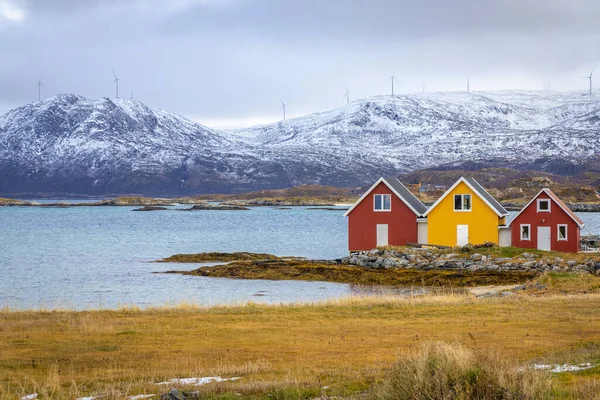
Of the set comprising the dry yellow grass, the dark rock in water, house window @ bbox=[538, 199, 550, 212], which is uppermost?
house window @ bbox=[538, 199, 550, 212]

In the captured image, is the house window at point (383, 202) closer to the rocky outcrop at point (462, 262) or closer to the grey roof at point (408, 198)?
the grey roof at point (408, 198)

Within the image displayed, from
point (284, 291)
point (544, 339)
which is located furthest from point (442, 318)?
point (284, 291)

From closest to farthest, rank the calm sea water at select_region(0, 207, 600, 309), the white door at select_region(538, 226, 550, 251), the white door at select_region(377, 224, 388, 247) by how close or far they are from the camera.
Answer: the calm sea water at select_region(0, 207, 600, 309), the white door at select_region(538, 226, 550, 251), the white door at select_region(377, 224, 388, 247)

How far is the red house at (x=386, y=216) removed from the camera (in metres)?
59.2

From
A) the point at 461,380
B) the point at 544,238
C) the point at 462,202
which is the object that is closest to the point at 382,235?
the point at 462,202

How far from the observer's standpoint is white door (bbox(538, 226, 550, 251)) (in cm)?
5716

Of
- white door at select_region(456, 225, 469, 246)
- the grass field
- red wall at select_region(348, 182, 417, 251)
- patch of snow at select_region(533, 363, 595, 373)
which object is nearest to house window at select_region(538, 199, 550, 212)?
white door at select_region(456, 225, 469, 246)

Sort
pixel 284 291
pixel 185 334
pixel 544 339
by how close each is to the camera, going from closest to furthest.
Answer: pixel 544 339, pixel 185 334, pixel 284 291

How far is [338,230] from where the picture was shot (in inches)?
4719

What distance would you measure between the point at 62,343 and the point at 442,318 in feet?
35.6

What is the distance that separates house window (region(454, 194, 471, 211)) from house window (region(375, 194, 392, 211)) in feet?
15.3

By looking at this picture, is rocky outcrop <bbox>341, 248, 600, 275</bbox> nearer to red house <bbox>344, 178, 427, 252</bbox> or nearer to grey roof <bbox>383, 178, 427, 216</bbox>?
red house <bbox>344, 178, 427, 252</bbox>

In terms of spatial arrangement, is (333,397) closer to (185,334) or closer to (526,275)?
(185,334)

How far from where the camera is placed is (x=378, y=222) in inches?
2367
